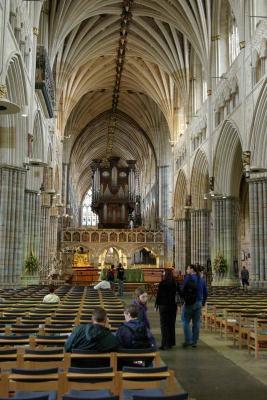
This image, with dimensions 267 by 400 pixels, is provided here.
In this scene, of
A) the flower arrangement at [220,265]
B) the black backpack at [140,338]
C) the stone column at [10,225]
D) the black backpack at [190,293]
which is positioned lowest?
the black backpack at [140,338]

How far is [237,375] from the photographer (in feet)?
23.5

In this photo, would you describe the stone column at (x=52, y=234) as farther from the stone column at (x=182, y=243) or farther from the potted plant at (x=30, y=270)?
the potted plant at (x=30, y=270)

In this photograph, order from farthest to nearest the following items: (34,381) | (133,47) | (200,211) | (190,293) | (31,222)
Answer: (133,47)
(200,211)
(31,222)
(190,293)
(34,381)

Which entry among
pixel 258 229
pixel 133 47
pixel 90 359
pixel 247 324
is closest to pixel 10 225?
pixel 258 229

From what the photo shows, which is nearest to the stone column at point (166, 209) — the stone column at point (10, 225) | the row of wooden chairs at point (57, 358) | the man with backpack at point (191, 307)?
the stone column at point (10, 225)

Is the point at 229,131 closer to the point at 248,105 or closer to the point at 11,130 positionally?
the point at 248,105

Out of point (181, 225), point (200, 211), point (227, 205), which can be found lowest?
point (181, 225)

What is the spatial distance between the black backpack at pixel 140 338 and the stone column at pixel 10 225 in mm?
15631

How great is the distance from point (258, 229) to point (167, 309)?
13.7 metres

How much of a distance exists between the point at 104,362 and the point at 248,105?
19981 millimetres

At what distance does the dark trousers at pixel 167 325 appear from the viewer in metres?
9.62

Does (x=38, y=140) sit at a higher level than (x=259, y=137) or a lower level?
higher

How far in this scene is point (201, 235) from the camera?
113ft

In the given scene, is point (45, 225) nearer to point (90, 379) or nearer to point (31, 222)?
point (31, 222)
